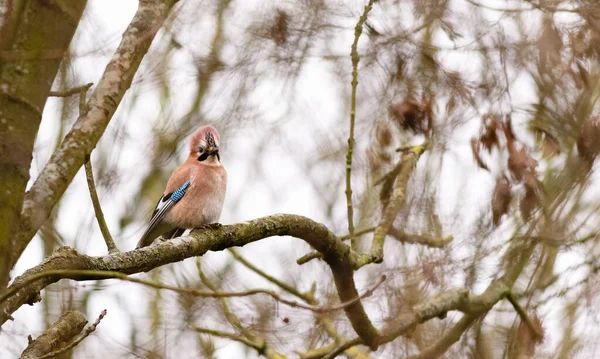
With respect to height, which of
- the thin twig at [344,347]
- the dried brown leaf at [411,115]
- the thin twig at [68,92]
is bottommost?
the thin twig at [344,347]

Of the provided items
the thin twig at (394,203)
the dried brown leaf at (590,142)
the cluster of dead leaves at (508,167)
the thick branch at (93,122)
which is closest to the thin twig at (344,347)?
the thin twig at (394,203)

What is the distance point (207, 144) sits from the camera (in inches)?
277

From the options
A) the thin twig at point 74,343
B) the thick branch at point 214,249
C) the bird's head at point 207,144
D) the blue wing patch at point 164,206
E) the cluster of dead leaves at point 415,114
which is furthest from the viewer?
the bird's head at point 207,144

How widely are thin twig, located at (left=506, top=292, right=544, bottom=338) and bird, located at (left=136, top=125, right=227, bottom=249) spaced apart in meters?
2.41

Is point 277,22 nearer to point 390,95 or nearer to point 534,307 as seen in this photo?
point 390,95

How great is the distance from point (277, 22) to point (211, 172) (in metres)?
1.56

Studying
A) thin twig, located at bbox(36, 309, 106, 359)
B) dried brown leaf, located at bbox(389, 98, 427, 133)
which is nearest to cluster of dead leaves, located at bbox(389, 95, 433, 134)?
dried brown leaf, located at bbox(389, 98, 427, 133)

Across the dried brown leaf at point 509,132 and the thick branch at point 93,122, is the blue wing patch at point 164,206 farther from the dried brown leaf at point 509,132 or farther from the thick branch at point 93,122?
the dried brown leaf at point 509,132

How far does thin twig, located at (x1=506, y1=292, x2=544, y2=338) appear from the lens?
5206 mm

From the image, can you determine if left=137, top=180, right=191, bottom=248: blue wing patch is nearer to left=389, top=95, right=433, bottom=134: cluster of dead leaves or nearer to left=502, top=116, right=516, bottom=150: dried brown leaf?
left=389, top=95, right=433, bottom=134: cluster of dead leaves

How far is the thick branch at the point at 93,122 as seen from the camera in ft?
13.2

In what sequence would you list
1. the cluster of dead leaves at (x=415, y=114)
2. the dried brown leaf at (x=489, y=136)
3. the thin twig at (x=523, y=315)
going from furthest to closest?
the cluster of dead leaves at (x=415, y=114), the thin twig at (x=523, y=315), the dried brown leaf at (x=489, y=136)

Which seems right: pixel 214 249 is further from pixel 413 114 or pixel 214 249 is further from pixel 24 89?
pixel 413 114

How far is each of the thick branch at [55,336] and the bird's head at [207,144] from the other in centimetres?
291
